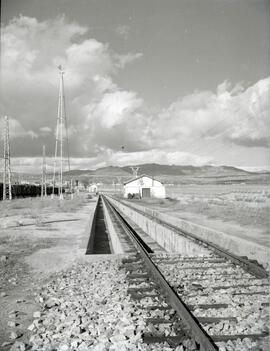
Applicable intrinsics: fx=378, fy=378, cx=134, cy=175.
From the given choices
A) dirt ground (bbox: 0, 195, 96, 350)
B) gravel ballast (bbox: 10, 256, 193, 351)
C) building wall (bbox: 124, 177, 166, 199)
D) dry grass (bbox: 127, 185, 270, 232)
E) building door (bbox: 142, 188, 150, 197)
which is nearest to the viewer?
gravel ballast (bbox: 10, 256, 193, 351)

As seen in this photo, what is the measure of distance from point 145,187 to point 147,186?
0.42 metres

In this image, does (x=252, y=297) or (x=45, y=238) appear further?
(x=45, y=238)

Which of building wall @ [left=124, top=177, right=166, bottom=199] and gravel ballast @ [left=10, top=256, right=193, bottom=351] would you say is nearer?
gravel ballast @ [left=10, top=256, right=193, bottom=351]

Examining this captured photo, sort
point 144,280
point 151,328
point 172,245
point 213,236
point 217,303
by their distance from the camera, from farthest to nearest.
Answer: point 172,245
point 213,236
point 144,280
point 217,303
point 151,328

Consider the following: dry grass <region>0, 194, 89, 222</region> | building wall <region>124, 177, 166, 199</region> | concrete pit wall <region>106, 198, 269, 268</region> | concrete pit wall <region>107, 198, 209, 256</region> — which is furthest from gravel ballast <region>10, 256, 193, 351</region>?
building wall <region>124, 177, 166, 199</region>

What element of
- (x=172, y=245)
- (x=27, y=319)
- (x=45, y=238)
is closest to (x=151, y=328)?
(x=27, y=319)

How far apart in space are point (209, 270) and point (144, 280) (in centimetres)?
177

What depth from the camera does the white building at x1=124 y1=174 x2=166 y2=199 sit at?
6931 cm

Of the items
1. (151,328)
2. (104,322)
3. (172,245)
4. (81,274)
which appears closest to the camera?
(151,328)

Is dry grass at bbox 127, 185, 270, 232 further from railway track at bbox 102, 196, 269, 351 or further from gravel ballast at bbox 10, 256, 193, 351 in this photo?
gravel ballast at bbox 10, 256, 193, 351

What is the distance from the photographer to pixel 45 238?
48.1ft

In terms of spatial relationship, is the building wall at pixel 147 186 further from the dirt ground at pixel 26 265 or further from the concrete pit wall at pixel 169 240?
the dirt ground at pixel 26 265

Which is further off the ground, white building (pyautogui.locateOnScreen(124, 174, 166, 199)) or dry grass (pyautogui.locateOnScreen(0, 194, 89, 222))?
white building (pyautogui.locateOnScreen(124, 174, 166, 199))

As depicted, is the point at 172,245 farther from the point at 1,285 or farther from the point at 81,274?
→ the point at 1,285
